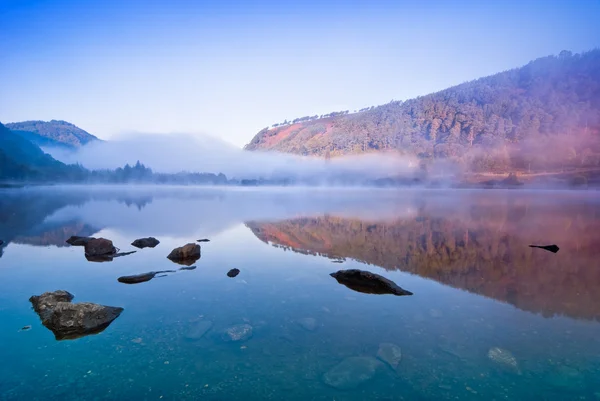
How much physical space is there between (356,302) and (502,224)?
3306 centimetres

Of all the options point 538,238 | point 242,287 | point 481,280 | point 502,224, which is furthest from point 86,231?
point 502,224

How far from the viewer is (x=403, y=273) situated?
17531 millimetres

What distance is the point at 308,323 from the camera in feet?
35.6

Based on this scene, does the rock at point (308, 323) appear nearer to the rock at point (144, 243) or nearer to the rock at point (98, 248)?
the rock at point (98, 248)

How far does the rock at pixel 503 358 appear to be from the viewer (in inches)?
330

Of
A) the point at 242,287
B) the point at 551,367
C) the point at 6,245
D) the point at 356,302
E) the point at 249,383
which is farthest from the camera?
the point at 6,245

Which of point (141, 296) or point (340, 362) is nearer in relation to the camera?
point (340, 362)

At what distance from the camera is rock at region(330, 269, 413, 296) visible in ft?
46.4

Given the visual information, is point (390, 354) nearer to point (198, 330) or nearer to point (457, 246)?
point (198, 330)

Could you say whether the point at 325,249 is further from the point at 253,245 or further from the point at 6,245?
the point at 6,245

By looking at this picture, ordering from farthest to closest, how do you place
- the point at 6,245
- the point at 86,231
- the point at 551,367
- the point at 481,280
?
the point at 86,231, the point at 6,245, the point at 481,280, the point at 551,367

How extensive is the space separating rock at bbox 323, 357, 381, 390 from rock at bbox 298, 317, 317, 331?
2.19 m

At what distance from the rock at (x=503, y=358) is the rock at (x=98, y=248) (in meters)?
21.6

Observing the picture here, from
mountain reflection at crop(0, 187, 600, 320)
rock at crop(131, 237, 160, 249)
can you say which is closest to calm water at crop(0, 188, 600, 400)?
mountain reflection at crop(0, 187, 600, 320)
